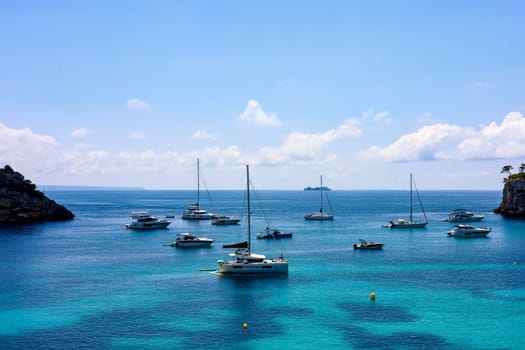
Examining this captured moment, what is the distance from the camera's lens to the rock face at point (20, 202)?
6152 inches

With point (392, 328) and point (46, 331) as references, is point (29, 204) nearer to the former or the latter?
point (46, 331)

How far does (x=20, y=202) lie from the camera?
159750mm

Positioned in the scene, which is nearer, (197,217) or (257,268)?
(257,268)

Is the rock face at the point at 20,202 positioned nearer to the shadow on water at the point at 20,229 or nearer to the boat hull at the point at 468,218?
the shadow on water at the point at 20,229

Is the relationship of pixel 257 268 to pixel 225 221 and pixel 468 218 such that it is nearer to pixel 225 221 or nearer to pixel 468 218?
pixel 225 221

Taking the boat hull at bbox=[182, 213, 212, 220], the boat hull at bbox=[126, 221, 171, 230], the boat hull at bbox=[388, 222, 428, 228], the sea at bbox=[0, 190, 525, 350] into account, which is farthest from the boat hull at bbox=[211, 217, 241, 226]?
the boat hull at bbox=[388, 222, 428, 228]

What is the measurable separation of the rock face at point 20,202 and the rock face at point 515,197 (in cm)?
16302

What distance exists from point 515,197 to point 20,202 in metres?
171

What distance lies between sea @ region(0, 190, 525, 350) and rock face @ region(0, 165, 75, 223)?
4905cm

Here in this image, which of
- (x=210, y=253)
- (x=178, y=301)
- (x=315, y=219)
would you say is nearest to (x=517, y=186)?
(x=315, y=219)

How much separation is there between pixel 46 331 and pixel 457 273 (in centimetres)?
5960

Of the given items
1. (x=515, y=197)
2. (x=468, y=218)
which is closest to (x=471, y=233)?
(x=468, y=218)

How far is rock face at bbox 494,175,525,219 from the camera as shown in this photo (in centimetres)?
17662

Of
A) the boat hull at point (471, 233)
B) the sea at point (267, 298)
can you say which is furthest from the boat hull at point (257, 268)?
the boat hull at point (471, 233)
